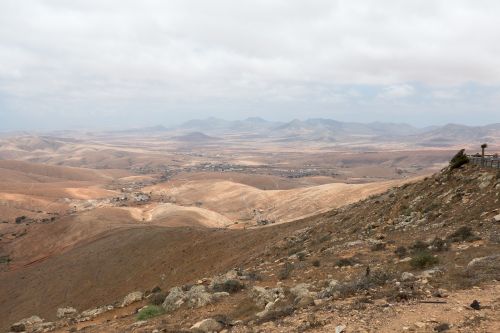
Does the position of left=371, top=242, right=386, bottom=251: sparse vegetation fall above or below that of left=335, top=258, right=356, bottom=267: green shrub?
above

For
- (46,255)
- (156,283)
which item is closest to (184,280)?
(156,283)

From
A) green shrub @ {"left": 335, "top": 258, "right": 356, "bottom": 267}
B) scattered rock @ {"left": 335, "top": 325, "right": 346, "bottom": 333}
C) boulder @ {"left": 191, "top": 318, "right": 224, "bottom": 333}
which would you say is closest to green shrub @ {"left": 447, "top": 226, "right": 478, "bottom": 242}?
green shrub @ {"left": 335, "top": 258, "right": 356, "bottom": 267}

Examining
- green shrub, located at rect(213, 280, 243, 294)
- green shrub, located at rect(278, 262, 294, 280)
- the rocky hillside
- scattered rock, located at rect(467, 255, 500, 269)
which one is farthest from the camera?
green shrub, located at rect(278, 262, 294, 280)

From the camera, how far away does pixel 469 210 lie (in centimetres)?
1958

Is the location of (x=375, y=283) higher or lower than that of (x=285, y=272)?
higher

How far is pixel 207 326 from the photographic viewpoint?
11758mm

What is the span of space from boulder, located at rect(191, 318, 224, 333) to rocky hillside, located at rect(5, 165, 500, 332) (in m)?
0.03

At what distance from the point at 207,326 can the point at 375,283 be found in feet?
17.4

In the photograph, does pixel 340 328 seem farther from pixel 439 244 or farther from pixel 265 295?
pixel 439 244

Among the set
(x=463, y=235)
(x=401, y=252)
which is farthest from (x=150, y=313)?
(x=463, y=235)

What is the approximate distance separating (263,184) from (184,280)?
12515 cm

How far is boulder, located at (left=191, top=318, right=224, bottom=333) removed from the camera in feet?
38.1

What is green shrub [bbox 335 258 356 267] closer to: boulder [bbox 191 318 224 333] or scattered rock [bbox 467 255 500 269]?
scattered rock [bbox 467 255 500 269]

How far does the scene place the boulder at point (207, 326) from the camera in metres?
11.6
